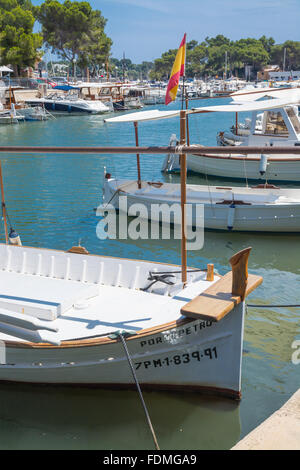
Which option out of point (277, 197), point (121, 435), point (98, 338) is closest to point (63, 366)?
→ point (98, 338)

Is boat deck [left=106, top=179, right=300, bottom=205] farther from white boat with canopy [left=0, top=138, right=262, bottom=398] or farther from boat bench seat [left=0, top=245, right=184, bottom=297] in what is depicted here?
white boat with canopy [left=0, top=138, right=262, bottom=398]

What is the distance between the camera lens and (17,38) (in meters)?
68.6

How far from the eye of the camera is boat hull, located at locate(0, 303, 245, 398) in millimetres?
6551

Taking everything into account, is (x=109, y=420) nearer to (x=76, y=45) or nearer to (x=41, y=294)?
(x=41, y=294)

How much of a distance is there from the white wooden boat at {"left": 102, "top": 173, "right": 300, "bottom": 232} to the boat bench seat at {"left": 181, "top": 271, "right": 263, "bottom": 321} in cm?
835

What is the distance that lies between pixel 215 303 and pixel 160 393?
1.95 metres

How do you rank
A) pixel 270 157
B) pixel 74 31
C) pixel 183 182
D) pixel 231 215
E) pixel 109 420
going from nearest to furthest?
pixel 109 420
pixel 183 182
pixel 231 215
pixel 270 157
pixel 74 31

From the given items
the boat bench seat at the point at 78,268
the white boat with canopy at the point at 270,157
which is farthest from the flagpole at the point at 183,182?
the white boat with canopy at the point at 270,157

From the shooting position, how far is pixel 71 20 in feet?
291

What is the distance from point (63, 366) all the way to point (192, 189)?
1068 cm

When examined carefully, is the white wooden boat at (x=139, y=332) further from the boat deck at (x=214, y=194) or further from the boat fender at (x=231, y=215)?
the boat deck at (x=214, y=194)

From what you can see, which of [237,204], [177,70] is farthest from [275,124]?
[177,70]

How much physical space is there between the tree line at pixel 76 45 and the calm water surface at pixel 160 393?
54.9 metres

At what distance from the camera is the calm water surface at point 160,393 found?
6.66 m
